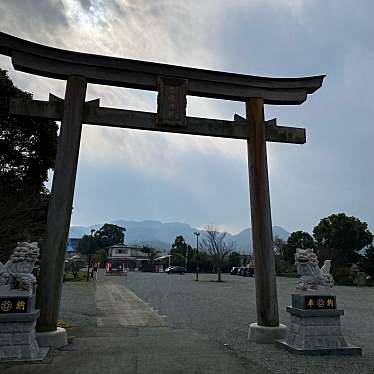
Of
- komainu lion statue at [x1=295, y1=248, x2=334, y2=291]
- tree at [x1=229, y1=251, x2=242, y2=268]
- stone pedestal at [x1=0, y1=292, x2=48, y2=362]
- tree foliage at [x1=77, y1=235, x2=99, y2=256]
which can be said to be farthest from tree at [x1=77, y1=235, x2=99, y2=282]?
komainu lion statue at [x1=295, y1=248, x2=334, y2=291]

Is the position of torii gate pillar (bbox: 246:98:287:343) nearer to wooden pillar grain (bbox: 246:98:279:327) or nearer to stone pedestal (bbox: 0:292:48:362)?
wooden pillar grain (bbox: 246:98:279:327)

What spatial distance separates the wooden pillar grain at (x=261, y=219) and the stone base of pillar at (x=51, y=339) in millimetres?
4283

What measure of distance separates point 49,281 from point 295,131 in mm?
6891

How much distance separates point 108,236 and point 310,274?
68.3m

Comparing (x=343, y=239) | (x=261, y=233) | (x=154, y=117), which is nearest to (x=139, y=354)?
(x=261, y=233)

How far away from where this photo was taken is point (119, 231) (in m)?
75.4

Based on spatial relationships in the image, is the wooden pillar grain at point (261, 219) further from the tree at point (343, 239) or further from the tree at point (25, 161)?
the tree at point (343, 239)

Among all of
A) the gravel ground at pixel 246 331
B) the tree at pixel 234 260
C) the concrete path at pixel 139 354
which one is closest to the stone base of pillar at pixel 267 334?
the gravel ground at pixel 246 331

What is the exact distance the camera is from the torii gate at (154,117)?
770 cm

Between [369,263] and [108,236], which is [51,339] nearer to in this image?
[369,263]

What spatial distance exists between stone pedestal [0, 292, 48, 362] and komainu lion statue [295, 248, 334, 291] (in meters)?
5.20

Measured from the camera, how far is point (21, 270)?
6.73 meters

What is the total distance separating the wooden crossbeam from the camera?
8.06 meters

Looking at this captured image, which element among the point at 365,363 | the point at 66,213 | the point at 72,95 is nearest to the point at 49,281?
the point at 66,213
